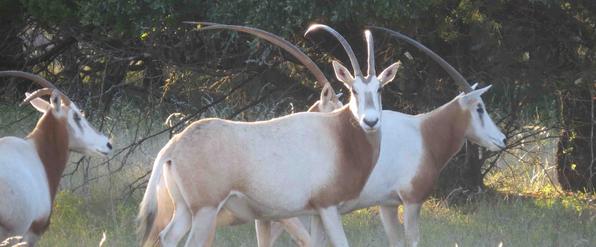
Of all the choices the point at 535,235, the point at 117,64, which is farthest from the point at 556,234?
the point at 117,64

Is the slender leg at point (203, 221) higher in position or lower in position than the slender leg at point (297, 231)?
higher

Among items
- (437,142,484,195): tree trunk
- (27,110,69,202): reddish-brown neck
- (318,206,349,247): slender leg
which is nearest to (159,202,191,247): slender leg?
(318,206,349,247): slender leg

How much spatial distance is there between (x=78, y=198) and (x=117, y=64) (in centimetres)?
155

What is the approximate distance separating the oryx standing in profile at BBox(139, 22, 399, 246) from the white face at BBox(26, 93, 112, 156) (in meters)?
1.26

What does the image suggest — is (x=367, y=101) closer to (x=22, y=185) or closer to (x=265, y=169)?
(x=265, y=169)

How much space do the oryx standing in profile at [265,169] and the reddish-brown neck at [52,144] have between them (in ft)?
3.85

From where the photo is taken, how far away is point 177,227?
6594mm

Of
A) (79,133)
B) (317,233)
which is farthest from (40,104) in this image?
(317,233)

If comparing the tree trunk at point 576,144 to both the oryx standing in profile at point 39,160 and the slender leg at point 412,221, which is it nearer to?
the slender leg at point 412,221

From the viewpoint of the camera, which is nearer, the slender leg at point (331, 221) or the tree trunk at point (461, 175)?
the slender leg at point (331, 221)

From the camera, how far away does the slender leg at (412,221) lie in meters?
7.66

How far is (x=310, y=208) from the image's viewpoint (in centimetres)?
662

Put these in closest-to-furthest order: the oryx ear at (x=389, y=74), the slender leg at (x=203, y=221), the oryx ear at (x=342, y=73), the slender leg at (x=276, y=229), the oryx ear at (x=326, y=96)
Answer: the slender leg at (x=203, y=221) < the oryx ear at (x=342, y=73) < the oryx ear at (x=389, y=74) < the slender leg at (x=276, y=229) < the oryx ear at (x=326, y=96)

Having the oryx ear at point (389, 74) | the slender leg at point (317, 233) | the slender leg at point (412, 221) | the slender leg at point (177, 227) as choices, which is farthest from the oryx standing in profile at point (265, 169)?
the slender leg at point (412, 221)
